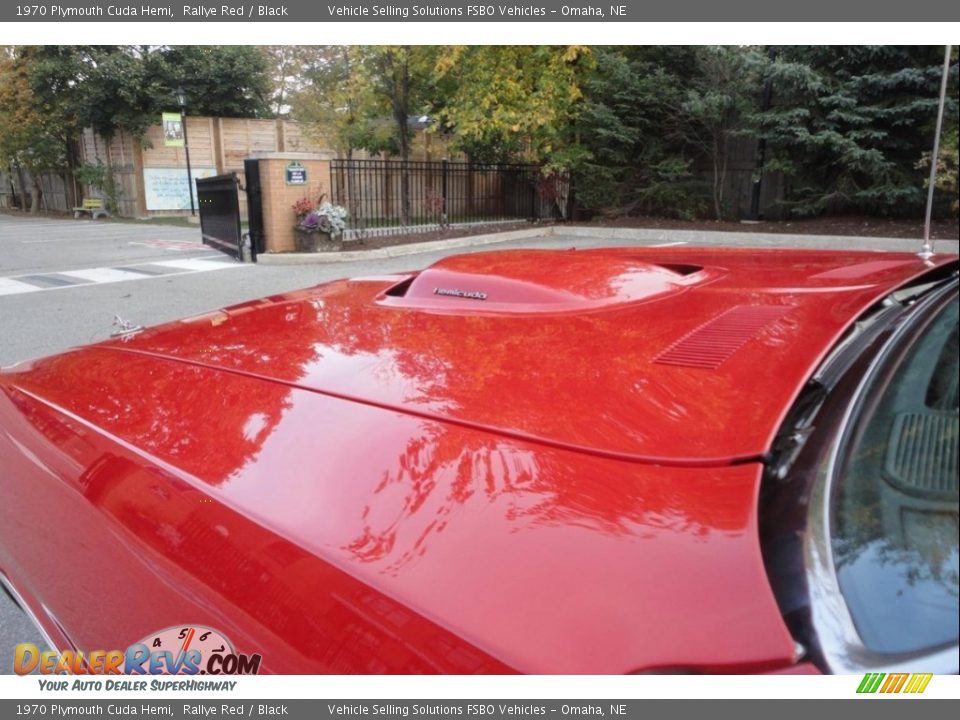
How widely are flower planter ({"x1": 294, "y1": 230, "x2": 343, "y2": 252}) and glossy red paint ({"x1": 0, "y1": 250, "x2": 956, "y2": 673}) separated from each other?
984cm

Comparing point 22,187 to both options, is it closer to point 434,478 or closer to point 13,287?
point 13,287

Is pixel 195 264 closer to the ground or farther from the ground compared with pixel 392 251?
closer to the ground

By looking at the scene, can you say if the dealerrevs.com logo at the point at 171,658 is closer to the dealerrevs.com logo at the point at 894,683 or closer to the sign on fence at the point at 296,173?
the dealerrevs.com logo at the point at 894,683

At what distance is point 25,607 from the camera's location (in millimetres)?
1785

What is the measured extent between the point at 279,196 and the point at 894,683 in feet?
40.0

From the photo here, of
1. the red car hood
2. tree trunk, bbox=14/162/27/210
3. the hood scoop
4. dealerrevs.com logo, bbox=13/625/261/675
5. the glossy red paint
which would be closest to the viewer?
the glossy red paint

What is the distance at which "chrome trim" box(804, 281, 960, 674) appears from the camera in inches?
30.7

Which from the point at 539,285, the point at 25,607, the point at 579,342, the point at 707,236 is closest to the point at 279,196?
the point at 707,236

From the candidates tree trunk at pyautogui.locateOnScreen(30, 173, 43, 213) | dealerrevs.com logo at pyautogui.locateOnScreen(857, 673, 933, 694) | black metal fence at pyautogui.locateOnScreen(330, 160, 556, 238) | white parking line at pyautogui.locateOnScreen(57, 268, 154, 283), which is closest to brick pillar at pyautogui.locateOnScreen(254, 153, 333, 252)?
black metal fence at pyautogui.locateOnScreen(330, 160, 556, 238)

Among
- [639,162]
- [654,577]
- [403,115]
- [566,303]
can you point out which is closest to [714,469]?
[654,577]

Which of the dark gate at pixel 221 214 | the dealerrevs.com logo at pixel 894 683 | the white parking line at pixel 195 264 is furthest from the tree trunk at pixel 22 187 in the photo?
the dealerrevs.com logo at pixel 894 683

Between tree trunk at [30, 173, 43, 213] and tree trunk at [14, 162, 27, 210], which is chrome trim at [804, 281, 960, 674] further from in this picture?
tree trunk at [14, 162, 27, 210]

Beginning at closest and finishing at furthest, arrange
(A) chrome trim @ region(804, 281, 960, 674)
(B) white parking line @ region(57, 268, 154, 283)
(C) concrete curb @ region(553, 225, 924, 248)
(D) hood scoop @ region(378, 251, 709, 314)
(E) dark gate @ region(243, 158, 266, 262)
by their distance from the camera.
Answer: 1. (A) chrome trim @ region(804, 281, 960, 674)
2. (D) hood scoop @ region(378, 251, 709, 314)
3. (B) white parking line @ region(57, 268, 154, 283)
4. (E) dark gate @ region(243, 158, 266, 262)
5. (C) concrete curb @ region(553, 225, 924, 248)

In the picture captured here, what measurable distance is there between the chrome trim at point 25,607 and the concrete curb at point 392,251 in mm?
9896
